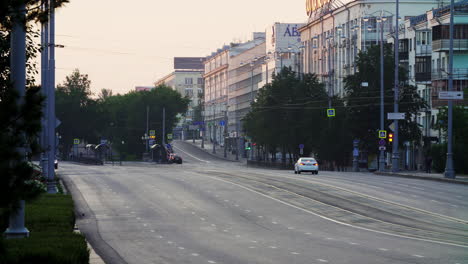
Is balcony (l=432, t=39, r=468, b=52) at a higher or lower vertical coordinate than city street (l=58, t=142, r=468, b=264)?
higher

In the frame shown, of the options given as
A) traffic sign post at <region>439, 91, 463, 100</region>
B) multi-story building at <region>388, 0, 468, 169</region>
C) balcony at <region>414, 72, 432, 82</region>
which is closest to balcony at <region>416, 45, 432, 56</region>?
multi-story building at <region>388, 0, 468, 169</region>

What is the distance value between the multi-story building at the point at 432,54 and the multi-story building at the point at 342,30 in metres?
5.63

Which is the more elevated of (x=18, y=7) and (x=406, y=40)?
(x=406, y=40)

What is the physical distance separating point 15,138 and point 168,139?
157 meters

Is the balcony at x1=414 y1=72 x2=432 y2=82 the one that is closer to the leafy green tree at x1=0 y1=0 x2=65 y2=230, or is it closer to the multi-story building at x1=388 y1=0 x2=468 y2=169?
the multi-story building at x1=388 y1=0 x2=468 y2=169

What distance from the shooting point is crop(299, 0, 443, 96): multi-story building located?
118500 millimetres

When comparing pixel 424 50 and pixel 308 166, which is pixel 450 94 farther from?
pixel 424 50

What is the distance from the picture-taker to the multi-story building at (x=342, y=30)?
118 m

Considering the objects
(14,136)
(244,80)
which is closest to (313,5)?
(244,80)

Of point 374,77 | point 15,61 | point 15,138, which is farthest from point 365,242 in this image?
point 374,77

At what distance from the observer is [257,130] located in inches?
4360

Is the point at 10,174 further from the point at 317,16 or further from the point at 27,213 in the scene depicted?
the point at 317,16

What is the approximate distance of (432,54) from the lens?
97.8 m

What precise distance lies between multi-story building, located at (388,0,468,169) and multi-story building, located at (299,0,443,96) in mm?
5626
